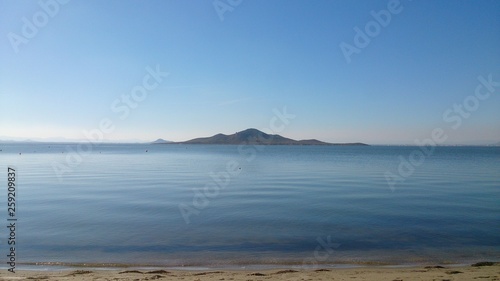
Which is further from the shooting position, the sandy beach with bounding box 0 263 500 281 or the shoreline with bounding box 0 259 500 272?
the shoreline with bounding box 0 259 500 272

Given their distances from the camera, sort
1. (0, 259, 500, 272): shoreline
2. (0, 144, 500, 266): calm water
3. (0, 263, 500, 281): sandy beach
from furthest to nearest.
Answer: (0, 144, 500, 266): calm water < (0, 259, 500, 272): shoreline < (0, 263, 500, 281): sandy beach

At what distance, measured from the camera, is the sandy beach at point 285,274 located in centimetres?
928

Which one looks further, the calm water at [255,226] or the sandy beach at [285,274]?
the calm water at [255,226]

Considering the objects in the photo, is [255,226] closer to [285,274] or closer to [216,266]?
[216,266]

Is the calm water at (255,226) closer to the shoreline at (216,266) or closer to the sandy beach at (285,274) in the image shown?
the shoreline at (216,266)

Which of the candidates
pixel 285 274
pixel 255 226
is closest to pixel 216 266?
pixel 285 274

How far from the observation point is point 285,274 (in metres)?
9.82

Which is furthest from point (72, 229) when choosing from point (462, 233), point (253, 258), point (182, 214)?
point (462, 233)

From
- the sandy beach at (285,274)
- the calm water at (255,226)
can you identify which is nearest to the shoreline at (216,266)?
the calm water at (255,226)

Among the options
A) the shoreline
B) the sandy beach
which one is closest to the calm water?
the shoreline

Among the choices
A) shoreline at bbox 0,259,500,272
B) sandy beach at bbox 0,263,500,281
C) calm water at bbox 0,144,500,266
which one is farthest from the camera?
calm water at bbox 0,144,500,266

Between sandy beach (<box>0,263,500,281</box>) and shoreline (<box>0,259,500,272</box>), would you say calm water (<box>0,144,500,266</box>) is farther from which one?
sandy beach (<box>0,263,500,281</box>)

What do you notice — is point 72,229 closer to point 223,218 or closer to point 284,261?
point 223,218

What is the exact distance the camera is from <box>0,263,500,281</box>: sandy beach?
9277mm
